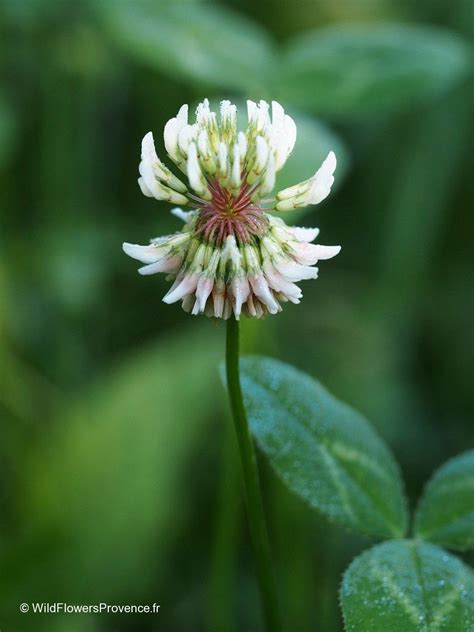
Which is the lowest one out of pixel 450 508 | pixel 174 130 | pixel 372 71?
pixel 450 508

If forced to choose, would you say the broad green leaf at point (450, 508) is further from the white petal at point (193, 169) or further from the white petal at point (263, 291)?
the white petal at point (193, 169)

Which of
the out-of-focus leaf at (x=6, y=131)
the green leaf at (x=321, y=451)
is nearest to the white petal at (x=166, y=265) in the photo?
the green leaf at (x=321, y=451)

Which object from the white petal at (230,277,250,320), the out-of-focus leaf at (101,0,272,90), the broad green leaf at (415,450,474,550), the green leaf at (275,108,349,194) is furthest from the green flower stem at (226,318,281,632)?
the out-of-focus leaf at (101,0,272,90)

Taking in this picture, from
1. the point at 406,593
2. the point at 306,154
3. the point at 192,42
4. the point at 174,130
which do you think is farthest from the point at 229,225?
the point at 192,42

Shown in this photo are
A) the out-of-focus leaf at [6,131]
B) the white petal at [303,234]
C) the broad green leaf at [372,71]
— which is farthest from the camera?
the out-of-focus leaf at [6,131]

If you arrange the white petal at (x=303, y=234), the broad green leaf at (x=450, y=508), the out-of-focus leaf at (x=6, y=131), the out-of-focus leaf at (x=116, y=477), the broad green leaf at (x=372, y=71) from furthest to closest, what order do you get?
the out-of-focus leaf at (x=6, y=131)
the broad green leaf at (x=372, y=71)
the out-of-focus leaf at (x=116, y=477)
the broad green leaf at (x=450, y=508)
the white petal at (x=303, y=234)

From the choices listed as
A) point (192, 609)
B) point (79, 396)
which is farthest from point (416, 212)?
point (192, 609)

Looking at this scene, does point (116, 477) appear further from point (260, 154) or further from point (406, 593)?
point (260, 154)
